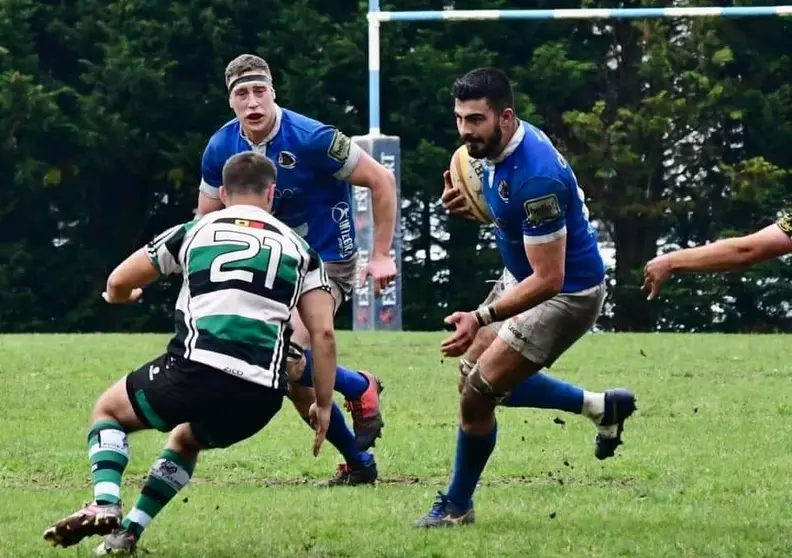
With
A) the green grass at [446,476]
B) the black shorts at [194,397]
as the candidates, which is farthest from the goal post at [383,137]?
the black shorts at [194,397]

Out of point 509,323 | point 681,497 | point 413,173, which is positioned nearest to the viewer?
point 509,323

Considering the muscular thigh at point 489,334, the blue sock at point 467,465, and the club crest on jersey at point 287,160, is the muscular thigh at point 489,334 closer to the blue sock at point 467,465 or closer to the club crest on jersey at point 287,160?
the blue sock at point 467,465

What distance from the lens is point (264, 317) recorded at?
551cm

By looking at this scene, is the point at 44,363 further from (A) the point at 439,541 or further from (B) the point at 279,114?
(A) the point at 439,541

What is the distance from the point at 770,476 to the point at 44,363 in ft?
25.5

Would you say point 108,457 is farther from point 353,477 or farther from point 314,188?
point 314,188

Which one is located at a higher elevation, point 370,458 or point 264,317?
point 264,317

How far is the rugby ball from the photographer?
6.88 metres

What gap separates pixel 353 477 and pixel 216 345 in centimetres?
251

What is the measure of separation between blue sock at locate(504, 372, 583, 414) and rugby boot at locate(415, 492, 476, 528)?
0.80 m

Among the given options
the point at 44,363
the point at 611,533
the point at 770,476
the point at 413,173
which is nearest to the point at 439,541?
the point at 611,533

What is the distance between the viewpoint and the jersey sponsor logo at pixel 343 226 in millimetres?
7867

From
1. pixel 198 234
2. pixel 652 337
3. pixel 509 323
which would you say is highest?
pixel 198 234

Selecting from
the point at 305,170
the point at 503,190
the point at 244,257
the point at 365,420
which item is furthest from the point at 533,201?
the point at 365,420
